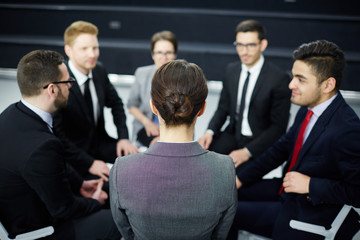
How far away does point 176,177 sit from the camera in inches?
39.9

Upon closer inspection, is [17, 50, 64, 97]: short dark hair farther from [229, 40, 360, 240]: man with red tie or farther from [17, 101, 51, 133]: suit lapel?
[229, 40, 360, 240]: man with red tie

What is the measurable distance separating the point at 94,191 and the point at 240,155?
100cm

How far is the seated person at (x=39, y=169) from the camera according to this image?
1343 mm

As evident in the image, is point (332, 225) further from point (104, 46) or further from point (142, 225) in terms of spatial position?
point (104, 46)

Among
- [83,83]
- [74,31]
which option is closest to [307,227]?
[83,83]

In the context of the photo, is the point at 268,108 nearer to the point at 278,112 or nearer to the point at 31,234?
the point at 278,112

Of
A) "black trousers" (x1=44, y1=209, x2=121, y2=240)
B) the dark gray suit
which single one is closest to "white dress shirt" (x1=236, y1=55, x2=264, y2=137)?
"black trousers" (x1=44, y1=209, x2=121, y2=240)

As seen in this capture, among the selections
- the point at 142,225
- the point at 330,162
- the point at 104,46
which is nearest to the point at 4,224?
the point at 142,225

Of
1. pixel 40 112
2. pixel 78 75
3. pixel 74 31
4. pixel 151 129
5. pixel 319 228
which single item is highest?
pixel 74 31

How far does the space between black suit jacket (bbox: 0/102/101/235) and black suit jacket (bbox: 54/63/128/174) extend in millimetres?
570

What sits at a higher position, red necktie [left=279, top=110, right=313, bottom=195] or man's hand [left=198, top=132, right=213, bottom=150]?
red necktie [left=279, top=110, right=313, bottom=195]

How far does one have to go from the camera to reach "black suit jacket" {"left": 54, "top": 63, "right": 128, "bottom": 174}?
206 cm

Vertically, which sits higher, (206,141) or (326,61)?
(326,61)

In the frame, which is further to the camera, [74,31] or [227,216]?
[74,31]
